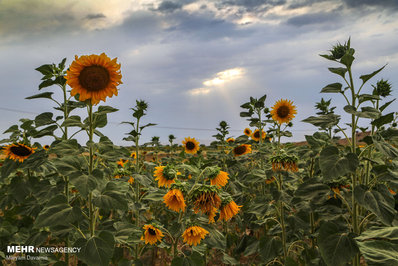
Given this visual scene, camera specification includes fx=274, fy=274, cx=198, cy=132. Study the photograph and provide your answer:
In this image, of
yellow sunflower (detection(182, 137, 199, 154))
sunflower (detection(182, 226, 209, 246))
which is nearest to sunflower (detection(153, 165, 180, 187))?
sunflower (detection(182, 226, 209, 246))

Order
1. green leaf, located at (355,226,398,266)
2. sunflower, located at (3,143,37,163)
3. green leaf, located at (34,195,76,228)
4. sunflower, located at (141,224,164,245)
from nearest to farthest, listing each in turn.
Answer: green leaf, located at (355,226,398,266)
green leaf, located at (34,195,76,228)
sunflower, located at (141,224,164,245)
sunflower, located at (3,143,37,163)

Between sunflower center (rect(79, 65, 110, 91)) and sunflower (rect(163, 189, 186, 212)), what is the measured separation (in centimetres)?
91

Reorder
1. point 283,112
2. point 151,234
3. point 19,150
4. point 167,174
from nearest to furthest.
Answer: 1. point 167,174
2. point 151,234
3. point 19,150
4. point 283,112

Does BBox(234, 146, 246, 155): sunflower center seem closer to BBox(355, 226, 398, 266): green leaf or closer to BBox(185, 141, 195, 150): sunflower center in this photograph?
BBox(185, 141, 195, 150): sunflower center

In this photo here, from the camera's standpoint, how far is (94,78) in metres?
1.96

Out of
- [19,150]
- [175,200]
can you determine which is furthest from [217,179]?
[19,150]

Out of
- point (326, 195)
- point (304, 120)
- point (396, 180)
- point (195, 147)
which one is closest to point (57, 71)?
point (304, 120)

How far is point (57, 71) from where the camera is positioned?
242 centimetres

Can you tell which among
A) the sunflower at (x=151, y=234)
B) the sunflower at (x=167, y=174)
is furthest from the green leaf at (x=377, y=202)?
the sunflower at (x=151, y=234)

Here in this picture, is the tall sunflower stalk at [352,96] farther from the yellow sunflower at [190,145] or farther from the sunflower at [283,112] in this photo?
the yellow sunflower at [190,145]

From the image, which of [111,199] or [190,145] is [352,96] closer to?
[111,199]

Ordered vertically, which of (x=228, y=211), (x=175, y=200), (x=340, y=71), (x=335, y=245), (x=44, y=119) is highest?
(x=340, y=71)

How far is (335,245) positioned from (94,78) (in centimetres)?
200

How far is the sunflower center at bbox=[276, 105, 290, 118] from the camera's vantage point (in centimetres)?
420
